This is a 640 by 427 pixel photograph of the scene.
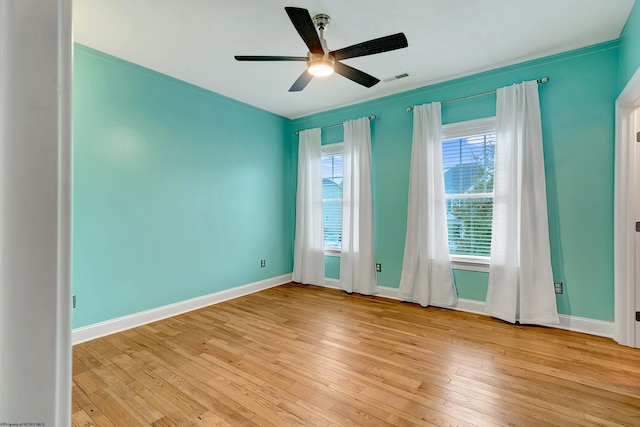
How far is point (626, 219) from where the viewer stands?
2693 millimetres

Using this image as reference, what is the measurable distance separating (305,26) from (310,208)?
9.91 feet

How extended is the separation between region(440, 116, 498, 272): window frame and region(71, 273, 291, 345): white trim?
9.05ft

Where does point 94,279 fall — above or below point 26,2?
below

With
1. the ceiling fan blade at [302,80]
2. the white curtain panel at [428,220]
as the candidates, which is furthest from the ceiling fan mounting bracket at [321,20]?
the white curtain panel at [428,220]

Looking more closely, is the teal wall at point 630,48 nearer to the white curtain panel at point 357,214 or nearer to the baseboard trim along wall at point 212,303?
the baseboard trim along wall at point 212,303

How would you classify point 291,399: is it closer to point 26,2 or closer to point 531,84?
point 26,2

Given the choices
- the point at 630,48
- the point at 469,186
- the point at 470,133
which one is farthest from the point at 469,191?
the point at 630,48

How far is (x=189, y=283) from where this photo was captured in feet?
12.4

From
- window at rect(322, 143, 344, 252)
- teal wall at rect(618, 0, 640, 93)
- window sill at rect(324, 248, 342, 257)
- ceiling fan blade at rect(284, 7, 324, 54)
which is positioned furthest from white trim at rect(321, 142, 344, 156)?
teal wall at rect(618, 0, 640, 93)

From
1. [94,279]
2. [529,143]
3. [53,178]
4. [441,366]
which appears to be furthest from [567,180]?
[94,279]

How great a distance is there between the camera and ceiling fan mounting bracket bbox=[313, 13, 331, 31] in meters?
2.47

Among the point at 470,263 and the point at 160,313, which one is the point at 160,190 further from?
the point at 470,263

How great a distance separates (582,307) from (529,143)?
170cm

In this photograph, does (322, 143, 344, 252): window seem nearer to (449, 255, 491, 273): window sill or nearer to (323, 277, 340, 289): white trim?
(323, 277, 340, 289): white trim
